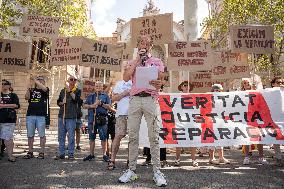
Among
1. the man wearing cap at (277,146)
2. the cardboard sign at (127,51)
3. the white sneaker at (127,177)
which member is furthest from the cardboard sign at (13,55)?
the man wearing cap at (277,146)

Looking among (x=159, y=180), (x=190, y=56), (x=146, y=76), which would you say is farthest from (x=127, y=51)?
(x=159, y=180)

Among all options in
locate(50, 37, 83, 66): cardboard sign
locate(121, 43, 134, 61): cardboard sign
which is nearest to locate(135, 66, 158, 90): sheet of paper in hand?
locate(50, 37, 83, 66): cardboard sign

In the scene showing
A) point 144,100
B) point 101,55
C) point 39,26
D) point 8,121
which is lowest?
point 8,121

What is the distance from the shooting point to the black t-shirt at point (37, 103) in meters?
8.85

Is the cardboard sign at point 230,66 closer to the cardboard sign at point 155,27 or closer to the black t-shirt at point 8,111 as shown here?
the cardboard sign at point 155,27

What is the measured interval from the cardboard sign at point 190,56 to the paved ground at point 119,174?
9.68 ft

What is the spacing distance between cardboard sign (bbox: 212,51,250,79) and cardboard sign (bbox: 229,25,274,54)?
1.24 meters

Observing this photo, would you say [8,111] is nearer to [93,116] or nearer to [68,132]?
[68,132]

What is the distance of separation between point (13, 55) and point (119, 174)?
5372mm

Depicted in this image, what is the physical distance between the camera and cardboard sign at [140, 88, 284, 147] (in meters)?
7.37

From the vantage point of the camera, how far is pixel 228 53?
11055 millimetres

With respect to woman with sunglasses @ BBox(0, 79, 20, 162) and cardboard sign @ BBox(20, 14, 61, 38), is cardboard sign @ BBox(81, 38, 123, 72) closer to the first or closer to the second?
cardboard sign @ BBox(20, 14, 61, 38)

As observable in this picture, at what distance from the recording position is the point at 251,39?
9.65 meters

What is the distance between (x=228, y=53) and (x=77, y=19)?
15.8 m
